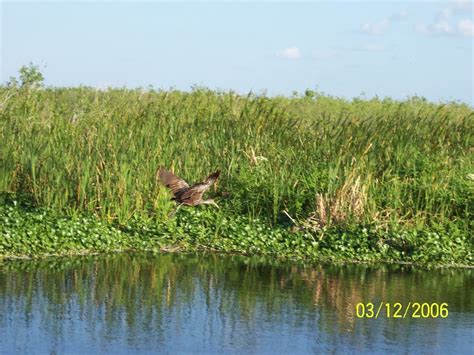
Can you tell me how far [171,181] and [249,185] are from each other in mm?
1214

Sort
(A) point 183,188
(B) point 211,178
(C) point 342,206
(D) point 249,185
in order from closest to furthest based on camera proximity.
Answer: (C) point 342,206 → (B) point 211,178 → (A) point 183,188 → (D) point 249,185

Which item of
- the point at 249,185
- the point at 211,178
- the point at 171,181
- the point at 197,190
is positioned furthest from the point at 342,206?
the point at 171,181

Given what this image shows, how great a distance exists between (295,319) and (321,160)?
16.4 ft

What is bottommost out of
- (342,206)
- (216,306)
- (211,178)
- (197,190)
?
(216,306)

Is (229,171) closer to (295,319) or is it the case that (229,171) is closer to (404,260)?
(404,260)

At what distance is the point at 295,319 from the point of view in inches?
332

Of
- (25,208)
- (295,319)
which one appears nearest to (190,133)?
(25,208)

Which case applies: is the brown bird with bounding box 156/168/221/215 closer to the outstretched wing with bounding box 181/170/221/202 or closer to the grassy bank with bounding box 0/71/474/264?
the outstretched wing with bounding box 181/170/221/202
